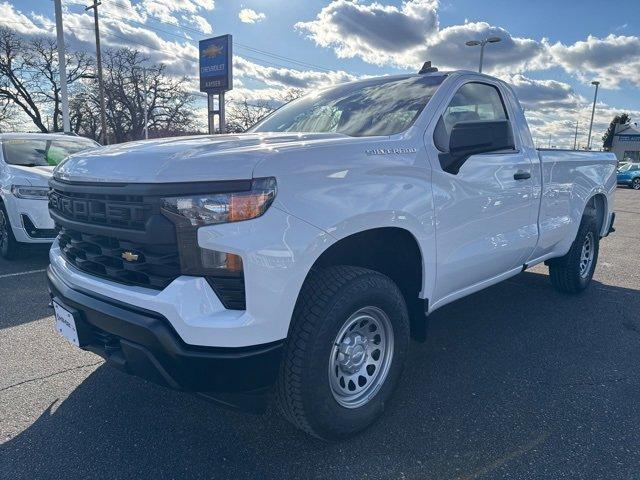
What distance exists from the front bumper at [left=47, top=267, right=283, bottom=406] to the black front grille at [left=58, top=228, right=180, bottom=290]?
14 cm

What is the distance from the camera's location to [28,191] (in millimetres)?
5727

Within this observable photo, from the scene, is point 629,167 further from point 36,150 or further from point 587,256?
point 36,150

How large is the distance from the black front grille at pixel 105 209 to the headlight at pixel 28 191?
3.66 metres

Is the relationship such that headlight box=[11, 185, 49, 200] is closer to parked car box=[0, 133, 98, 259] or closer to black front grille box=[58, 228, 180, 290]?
parked car box=[0, 133, 98, 259]

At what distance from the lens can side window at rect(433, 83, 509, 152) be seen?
290 cm

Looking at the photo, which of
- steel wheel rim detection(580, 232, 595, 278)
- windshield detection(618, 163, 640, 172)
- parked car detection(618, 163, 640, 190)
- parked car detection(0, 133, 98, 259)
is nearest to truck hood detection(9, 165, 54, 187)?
parked car detection(0, 133, 98, 259)

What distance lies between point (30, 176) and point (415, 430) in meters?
5.45

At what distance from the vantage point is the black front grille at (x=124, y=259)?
2020 millimetres

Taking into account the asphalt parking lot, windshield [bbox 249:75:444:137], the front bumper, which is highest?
windshield [bbox 249:75:444:137]

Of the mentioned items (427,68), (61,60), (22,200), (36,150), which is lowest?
(22,200)

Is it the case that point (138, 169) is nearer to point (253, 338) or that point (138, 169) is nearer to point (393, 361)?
point (253, 338)

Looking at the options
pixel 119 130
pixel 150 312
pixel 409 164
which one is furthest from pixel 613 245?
pixel 119 130

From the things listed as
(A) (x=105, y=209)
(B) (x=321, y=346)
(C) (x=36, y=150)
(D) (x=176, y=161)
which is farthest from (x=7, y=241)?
(B) (x=321, y=346)

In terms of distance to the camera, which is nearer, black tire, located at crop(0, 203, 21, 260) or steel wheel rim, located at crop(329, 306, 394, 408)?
steel wheel rim, located at crop(329, 306, 394, 408)
